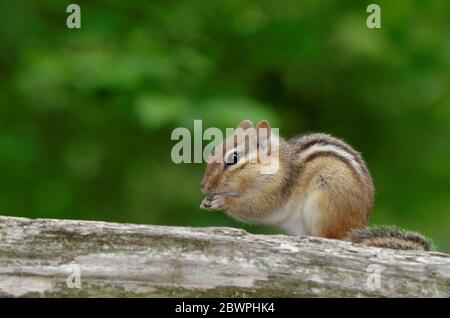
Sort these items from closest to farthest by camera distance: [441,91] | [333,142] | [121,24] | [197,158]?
[333,142], [197,158], [121,24], [441,91]

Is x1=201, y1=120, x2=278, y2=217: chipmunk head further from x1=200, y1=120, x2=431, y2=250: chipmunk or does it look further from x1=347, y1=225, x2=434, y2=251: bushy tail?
x1=347, y1=225, x2=434, y2=251: bushy tail

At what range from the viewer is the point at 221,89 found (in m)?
6.98

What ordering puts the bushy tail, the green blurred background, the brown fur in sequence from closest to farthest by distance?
the bushy tail, the brown fur, the green blurred background

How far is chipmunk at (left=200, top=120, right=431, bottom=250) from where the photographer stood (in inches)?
193

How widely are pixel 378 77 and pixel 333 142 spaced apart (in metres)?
2.73

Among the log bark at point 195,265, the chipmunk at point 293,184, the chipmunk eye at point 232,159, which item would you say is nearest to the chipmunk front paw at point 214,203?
the chipmunk at point 293,184

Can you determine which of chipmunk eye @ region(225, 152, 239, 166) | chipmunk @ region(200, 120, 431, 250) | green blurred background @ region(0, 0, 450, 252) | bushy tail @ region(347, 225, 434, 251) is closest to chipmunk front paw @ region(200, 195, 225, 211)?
chipmunk @ region(200, 120, 431, 250)

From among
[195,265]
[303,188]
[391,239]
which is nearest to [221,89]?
[303,188]

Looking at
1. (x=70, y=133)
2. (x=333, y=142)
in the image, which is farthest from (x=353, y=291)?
(x=70, y=133)

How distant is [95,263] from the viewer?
361 centimetres

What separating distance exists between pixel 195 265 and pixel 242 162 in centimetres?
173

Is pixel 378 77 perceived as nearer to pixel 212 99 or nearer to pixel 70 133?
pixel 212 99

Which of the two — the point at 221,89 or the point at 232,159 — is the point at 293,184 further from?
the point at 221,89

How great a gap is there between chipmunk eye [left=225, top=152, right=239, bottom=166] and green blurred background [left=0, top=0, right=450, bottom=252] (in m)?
1.86
